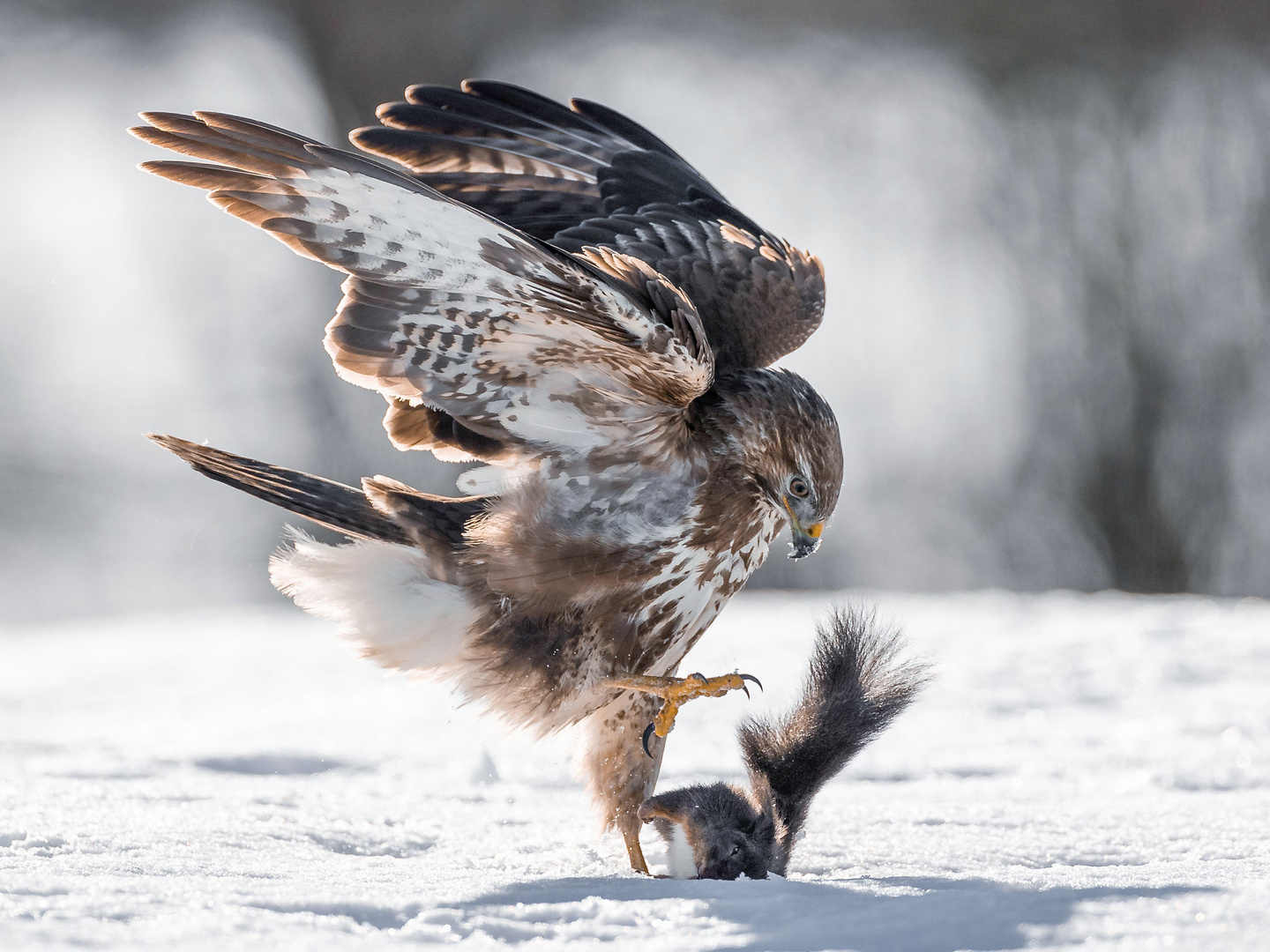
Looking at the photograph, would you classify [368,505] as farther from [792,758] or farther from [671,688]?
[792,758]

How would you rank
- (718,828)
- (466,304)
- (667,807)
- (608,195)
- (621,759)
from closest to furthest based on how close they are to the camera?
1. (466,304)
2. (718,828)
3. (667,807)
4. (621,759)
5. (608,195)

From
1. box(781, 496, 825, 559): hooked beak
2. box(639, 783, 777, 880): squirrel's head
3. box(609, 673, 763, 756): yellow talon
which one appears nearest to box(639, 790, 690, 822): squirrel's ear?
box(639, 783, 777, 880): squirrel's head

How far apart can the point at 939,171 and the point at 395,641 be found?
817 centimetres

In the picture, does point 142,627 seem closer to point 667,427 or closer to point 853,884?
point 667,427

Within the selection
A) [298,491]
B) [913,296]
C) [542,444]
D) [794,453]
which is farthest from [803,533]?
[913,296]

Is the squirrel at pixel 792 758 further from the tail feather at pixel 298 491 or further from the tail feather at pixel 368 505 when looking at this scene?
the tail feather at pixel 298 491

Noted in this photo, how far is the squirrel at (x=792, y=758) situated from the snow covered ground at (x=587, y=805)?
0.36 feet

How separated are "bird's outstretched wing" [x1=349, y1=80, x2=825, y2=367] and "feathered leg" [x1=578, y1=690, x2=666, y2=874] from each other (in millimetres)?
831

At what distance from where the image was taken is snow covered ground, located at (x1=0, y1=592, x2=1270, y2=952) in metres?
1.53

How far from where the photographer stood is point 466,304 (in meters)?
2.27

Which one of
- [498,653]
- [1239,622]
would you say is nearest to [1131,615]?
[1239,622]

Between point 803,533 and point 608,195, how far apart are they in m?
1.18

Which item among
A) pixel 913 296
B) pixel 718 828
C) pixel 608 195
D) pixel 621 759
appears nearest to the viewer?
pixel 718 828

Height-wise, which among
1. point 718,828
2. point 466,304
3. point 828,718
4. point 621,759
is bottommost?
point 718,828
